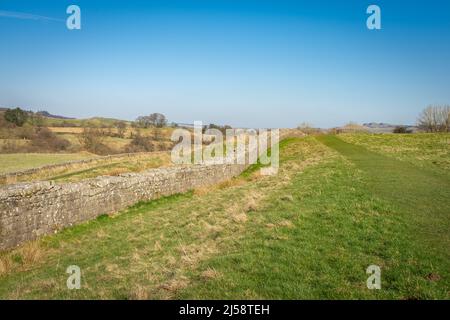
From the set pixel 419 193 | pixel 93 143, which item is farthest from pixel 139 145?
pixel 419 193

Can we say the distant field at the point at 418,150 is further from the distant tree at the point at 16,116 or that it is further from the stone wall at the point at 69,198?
the distant tree at the point at 16,116

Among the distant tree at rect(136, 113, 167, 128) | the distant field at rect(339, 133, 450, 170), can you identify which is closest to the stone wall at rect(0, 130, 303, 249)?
the distant field at rect(339, 133, 450, 170)

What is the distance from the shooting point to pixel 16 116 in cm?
6525

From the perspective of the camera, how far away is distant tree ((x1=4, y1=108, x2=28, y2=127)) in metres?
64.6

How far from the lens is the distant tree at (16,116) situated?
212ft

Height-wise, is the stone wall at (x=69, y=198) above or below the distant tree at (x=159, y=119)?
below

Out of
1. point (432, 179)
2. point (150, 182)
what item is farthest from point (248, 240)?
point (432, 179)

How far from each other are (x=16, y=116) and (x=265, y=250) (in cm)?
7229

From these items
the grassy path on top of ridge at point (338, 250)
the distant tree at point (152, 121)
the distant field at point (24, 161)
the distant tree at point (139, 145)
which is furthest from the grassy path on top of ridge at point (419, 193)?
the distant tree at point (152, 121)

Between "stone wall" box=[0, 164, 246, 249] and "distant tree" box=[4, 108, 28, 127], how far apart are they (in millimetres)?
60459

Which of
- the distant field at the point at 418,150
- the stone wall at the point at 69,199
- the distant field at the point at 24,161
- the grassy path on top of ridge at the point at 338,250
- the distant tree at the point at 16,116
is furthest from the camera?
the distant tree at the point at 16,116

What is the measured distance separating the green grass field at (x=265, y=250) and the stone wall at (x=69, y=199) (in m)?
0.48

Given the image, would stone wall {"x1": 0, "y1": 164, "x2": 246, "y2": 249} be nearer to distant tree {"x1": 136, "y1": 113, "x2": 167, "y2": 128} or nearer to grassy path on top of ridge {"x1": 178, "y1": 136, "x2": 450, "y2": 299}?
grassy path on top of ridge {"x1": 178, "y1": 136, "x2": 450, "y2": 299}
